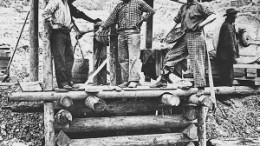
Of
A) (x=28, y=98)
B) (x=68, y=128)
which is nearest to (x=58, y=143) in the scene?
(x=68, y=128)

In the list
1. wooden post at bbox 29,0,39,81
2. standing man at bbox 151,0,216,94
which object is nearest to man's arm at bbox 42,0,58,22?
wooden post at bbox 29,0,39,81

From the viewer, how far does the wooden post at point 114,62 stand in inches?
336

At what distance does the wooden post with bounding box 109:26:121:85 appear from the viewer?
855cm

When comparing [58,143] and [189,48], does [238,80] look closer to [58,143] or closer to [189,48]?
[189,48]

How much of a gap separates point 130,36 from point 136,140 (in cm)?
225

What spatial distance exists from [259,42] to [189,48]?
383cm

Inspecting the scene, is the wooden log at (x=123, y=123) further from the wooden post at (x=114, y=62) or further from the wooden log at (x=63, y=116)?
the wooden post at (x=114, y=62)

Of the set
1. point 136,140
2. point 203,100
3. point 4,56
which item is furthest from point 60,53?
point 4,56

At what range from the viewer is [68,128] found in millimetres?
7148

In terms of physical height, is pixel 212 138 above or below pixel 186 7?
below

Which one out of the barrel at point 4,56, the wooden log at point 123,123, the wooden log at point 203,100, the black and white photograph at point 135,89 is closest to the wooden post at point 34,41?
the black and white photograph at point 135,89

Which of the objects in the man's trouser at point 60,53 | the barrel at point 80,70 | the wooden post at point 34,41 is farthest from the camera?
the barrel at point 80,70

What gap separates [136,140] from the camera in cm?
751

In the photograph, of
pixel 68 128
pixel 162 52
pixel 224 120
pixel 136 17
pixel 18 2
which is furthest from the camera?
pixel 18 2
